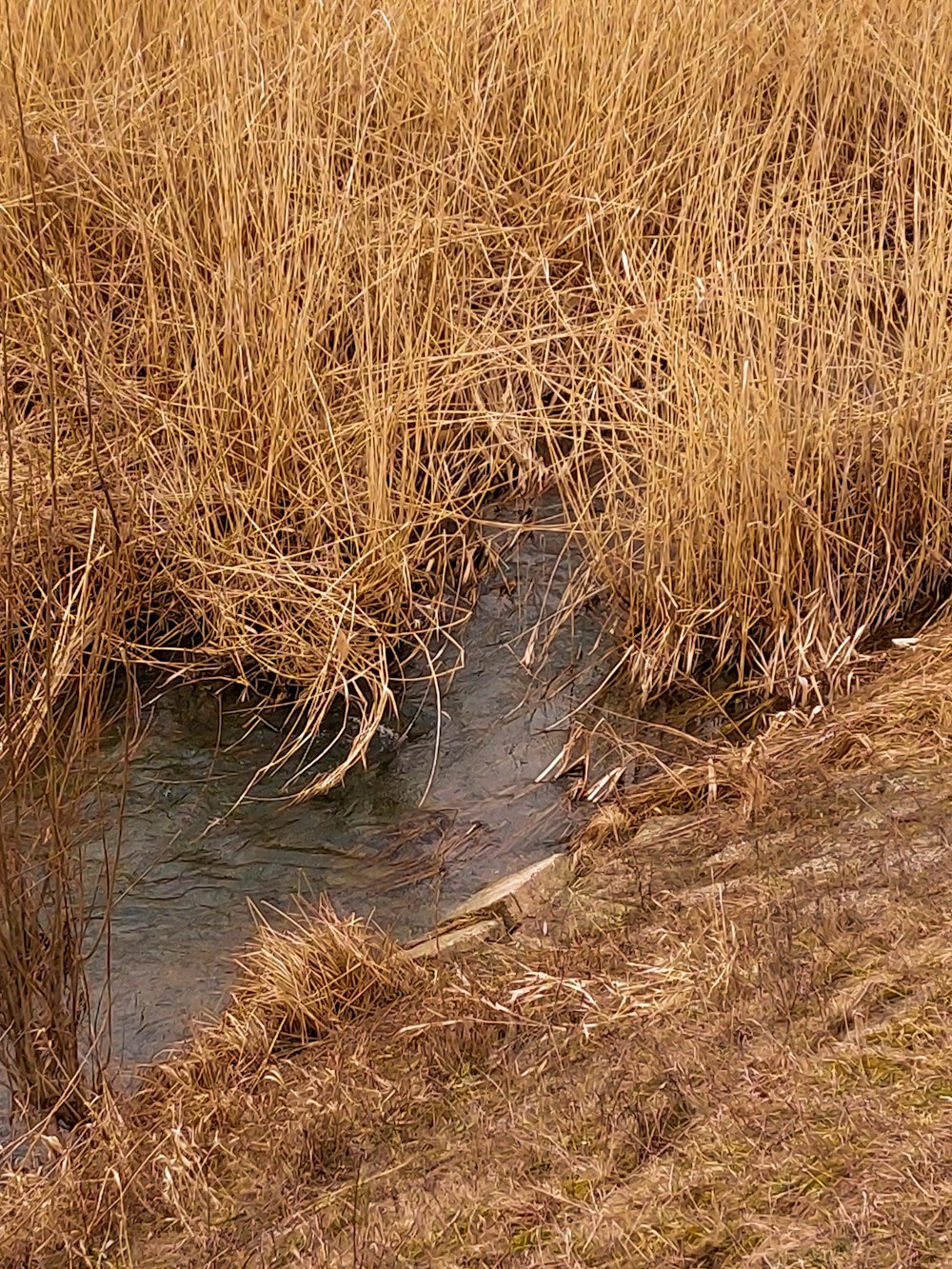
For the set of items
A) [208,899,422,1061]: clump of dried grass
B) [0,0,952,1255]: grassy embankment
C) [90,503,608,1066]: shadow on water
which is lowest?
[90,503,608,1066]: shadow on water

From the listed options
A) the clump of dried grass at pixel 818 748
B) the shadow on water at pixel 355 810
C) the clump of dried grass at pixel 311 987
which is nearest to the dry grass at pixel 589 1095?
the clump of dried grass at pixel 311 987

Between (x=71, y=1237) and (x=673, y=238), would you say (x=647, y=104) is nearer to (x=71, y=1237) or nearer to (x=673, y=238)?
(x=673, y=238)

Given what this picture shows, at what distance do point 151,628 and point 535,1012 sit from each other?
175cm

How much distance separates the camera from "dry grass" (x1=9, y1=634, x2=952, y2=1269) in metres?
1.74

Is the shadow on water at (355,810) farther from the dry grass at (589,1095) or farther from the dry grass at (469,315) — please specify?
the dry grass at (589,1095)

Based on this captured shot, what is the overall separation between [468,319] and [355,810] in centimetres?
146

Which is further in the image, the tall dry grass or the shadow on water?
the tall dry grass

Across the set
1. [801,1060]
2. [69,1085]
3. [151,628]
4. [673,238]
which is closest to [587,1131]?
[801,1060]

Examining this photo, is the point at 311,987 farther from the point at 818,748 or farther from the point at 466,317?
the point at 466,317

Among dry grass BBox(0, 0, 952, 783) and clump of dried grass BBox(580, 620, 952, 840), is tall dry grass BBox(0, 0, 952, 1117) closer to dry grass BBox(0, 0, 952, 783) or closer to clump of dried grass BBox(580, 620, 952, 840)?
dry grass BBox(0, 0, 952, 783)

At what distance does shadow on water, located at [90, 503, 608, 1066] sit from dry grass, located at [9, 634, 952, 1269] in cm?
33

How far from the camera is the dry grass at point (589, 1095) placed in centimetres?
174

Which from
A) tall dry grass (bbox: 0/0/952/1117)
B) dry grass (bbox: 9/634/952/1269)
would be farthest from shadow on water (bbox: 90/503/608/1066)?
dry grass (bbox: 9/634/952/1269)

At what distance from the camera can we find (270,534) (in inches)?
145
